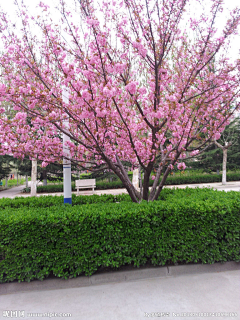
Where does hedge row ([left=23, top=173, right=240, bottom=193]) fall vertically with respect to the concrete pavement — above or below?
above

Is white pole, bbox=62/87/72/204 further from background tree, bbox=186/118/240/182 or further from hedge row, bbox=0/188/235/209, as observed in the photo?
background tree, bbox=186/118/240/182

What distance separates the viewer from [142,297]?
2.61 meters

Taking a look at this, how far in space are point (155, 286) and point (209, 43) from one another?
13.3 feet

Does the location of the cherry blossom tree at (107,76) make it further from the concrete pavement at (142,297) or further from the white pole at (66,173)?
the concrete pavement at (142,297)

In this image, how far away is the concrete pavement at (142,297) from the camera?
2326 millimetres

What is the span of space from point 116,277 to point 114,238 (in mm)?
578

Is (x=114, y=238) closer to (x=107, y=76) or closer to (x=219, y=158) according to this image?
(x=107, y=76)

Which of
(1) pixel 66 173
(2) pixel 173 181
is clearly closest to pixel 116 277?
(1) pixel 66 173

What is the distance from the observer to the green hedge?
9.50 ft

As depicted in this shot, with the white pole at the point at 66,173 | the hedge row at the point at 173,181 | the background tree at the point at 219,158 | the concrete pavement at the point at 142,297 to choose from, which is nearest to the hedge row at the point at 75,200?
the white pole at the point at 66,173

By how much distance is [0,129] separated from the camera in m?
4.05

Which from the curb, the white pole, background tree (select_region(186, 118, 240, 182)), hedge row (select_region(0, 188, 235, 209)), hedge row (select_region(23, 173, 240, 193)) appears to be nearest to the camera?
the curb

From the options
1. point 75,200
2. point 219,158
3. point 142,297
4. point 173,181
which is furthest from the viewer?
point 219,158

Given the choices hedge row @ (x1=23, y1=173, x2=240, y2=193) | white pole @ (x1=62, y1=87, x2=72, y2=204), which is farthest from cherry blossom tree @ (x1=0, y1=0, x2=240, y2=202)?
hedge row @ (x1=23, y1=173, x2=240, y2=193)
